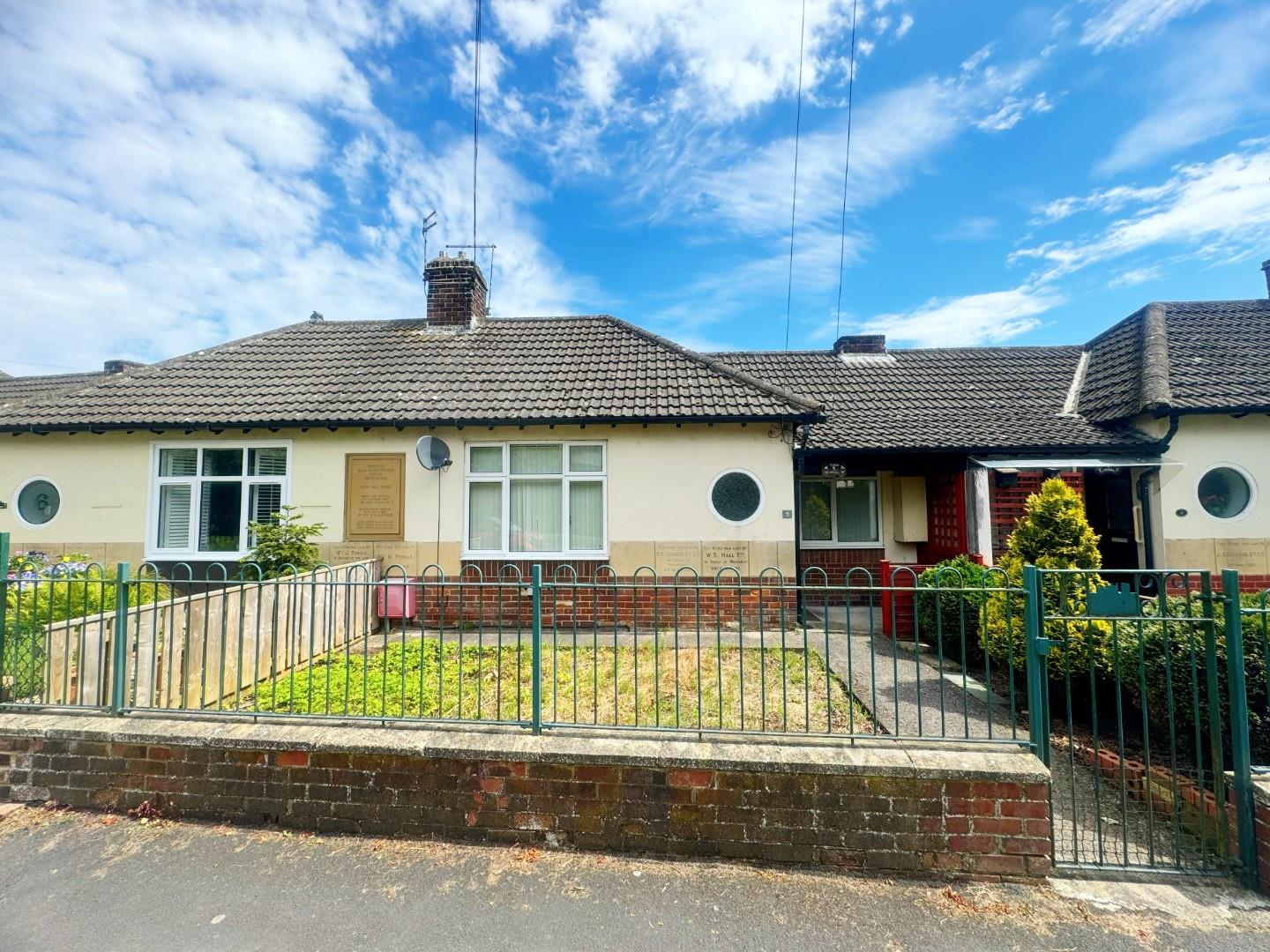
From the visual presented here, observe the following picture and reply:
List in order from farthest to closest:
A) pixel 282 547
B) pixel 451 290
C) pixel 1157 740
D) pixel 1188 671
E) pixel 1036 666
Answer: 1. pixel 451 290
2. pixel 282 547
3. pixel 1157 740
4. pixel 1188 671
5. pixel 1036 666

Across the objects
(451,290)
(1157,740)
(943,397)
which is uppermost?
(451,290)

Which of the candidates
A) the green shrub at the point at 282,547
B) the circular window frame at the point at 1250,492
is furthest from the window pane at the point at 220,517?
the circular window frame at the point at 1250,492

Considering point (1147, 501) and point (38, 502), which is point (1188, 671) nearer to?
point (1147, 501)

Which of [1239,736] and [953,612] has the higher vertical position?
[953,612]

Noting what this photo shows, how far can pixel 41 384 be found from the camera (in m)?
16.7

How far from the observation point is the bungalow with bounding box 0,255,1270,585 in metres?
8.14

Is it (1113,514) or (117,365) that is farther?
(117,365)

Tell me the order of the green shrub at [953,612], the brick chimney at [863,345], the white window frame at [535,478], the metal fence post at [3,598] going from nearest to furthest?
the metal fence post at [3,598] → the green shrub at [953,612] → the white window frame at [535,478] → the brick chimney at [863,345]

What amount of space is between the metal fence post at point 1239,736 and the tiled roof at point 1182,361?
7116mm

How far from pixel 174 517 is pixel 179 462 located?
0.79m

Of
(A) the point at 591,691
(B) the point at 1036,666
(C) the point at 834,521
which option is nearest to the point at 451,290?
(C) the point at 834,521

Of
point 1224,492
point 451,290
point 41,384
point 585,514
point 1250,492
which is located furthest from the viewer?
point 41,384

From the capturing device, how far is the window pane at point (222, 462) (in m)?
8.52

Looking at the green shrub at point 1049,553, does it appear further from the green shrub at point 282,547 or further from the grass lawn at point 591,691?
the green shrub at point 282,547
